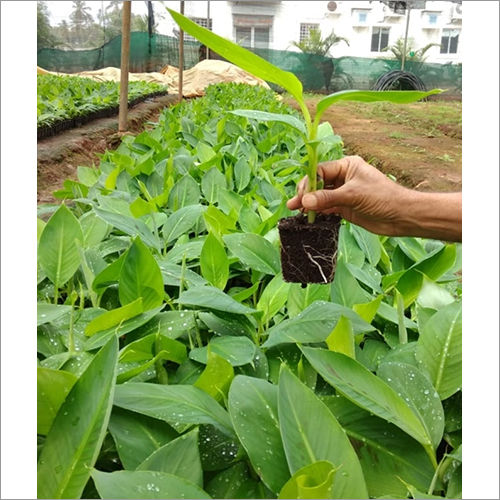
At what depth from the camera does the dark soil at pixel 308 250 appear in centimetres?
78

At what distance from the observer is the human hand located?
78cm

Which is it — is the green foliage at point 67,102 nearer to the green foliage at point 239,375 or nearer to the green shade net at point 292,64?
the green foliage at point 239,375

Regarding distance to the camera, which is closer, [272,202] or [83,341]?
[83,341]

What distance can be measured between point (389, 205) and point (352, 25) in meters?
20.1

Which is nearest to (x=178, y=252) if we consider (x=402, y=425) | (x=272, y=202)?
(x=272, y=202)

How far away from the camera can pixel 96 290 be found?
829 mm

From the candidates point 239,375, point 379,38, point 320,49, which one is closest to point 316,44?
point 320,49

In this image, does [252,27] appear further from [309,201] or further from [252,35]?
[309,201]

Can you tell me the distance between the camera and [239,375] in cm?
53

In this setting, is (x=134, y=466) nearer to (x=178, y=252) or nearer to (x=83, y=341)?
(x=83, y=341)

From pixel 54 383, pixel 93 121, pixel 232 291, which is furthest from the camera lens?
pixel 93 121

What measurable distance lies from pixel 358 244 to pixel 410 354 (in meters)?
0.41

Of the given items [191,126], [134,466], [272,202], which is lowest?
[134,466]

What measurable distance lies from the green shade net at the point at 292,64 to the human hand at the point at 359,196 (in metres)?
15.6
